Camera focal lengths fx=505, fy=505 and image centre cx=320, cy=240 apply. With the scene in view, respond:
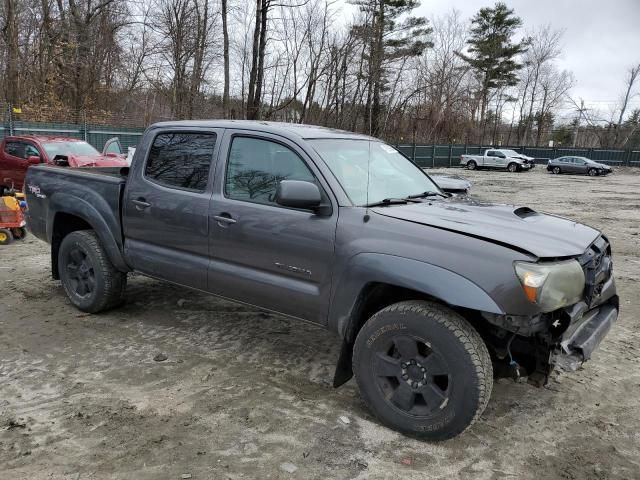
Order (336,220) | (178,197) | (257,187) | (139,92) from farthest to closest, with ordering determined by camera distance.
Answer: (139,92)
(178,197)
(257,187)
(336,220)

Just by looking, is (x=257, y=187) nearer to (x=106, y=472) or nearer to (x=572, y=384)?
(x=106, y=472)

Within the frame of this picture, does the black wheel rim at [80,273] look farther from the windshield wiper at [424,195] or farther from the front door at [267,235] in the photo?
the windshield wiper at [424,195]

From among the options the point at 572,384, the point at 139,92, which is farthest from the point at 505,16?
the point at 572,384

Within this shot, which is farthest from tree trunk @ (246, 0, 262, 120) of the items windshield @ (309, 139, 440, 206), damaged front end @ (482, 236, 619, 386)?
damaged front end @ (482, 236, 619, 386)

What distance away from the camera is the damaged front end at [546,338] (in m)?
2.77

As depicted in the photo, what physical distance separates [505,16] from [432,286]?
2097 inches

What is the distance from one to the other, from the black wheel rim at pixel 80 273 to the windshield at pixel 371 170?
106 inches

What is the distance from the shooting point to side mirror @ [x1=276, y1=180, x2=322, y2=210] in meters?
3.13

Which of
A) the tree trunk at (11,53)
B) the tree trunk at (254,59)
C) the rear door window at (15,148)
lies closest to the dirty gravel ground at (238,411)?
the rear door window at (15,148)

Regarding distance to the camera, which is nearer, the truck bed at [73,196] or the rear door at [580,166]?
the truck bed at [73,196]

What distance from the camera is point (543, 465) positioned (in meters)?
2.84

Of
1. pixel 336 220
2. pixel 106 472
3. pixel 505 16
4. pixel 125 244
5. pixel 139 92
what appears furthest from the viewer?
pixel 505 16

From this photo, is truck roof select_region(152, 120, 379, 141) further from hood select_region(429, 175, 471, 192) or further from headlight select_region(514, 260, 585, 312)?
headlight select_region(514, 260, 585, 312)

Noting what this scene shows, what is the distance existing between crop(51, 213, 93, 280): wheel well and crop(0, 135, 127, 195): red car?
738 centimetres
